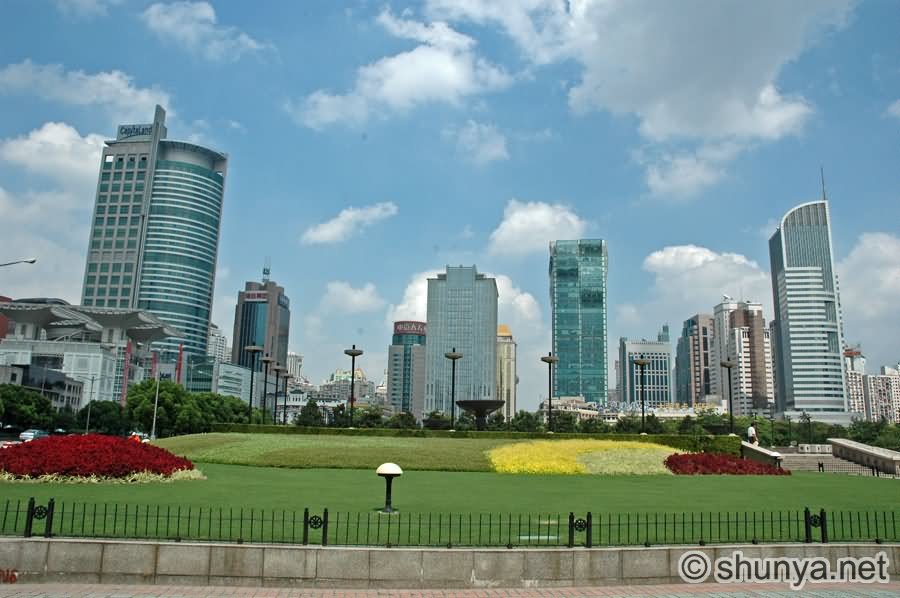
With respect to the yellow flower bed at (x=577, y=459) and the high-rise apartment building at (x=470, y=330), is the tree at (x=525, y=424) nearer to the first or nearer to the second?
the yellow flower bed at (x=577, y=459)

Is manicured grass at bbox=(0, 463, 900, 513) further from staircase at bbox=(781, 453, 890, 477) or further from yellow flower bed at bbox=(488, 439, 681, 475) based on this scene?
staircase at bbox=(781, 453, 890, 477)

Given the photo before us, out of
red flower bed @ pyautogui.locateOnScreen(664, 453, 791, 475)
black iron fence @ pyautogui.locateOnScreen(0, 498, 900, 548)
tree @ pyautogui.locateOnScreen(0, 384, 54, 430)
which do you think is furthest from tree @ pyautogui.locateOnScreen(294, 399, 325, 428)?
black iron fence @ pyautogui.locateOnScreen(0, 498, 900, 548)

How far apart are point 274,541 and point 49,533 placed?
3413mm

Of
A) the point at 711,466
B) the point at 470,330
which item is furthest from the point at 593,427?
the point at 470,330

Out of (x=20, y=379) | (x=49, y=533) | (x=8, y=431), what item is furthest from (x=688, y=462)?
(x=20, y=379)

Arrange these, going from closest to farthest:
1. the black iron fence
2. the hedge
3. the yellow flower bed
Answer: the black iron fence < the yellow flower bed < the hedge

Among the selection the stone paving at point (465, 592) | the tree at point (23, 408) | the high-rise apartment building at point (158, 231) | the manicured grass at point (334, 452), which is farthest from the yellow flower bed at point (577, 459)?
the high-rise apartment building at point (158, 231)

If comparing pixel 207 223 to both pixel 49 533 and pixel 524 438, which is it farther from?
pixel 49 533

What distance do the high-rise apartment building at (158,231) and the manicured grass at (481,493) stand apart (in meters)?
156

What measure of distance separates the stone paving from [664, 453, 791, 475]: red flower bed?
16355 mm

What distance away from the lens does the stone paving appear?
9.58m

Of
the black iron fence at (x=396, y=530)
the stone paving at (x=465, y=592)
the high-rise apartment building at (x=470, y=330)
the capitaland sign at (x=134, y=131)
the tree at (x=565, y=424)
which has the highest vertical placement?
the capitaland sign at (x=134, y=131)

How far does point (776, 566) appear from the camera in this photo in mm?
10844

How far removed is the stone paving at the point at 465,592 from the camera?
9.58m
